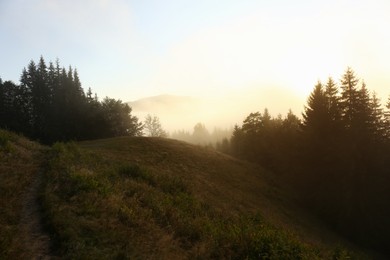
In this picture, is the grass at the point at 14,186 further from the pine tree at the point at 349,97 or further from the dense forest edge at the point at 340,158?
the pine tree at the point at 349,97

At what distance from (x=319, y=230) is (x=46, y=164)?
93.4 ft

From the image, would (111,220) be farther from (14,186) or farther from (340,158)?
(340,158)

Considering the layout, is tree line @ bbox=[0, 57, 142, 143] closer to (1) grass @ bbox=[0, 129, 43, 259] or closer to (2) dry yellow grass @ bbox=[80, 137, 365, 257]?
(2) dry yellow grass @ bbox=[80, 137, 365, 257]

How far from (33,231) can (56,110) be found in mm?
72782

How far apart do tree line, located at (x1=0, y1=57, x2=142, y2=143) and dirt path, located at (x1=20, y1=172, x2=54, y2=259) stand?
185 feet

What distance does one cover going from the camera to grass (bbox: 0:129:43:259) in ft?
35.8

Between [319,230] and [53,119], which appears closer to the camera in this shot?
[319,230]

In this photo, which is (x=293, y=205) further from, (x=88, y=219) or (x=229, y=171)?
(x=88, y=219)

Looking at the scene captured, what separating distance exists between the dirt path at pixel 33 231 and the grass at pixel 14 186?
13cm

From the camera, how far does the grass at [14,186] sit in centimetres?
1091

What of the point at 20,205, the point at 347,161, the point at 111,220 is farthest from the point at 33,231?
the point at 347,161

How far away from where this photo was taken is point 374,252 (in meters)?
37.1

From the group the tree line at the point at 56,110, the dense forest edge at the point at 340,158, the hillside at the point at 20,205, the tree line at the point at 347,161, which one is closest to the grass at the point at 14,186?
the hillside at the point at 20,205

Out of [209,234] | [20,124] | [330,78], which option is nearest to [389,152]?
[330,78]
